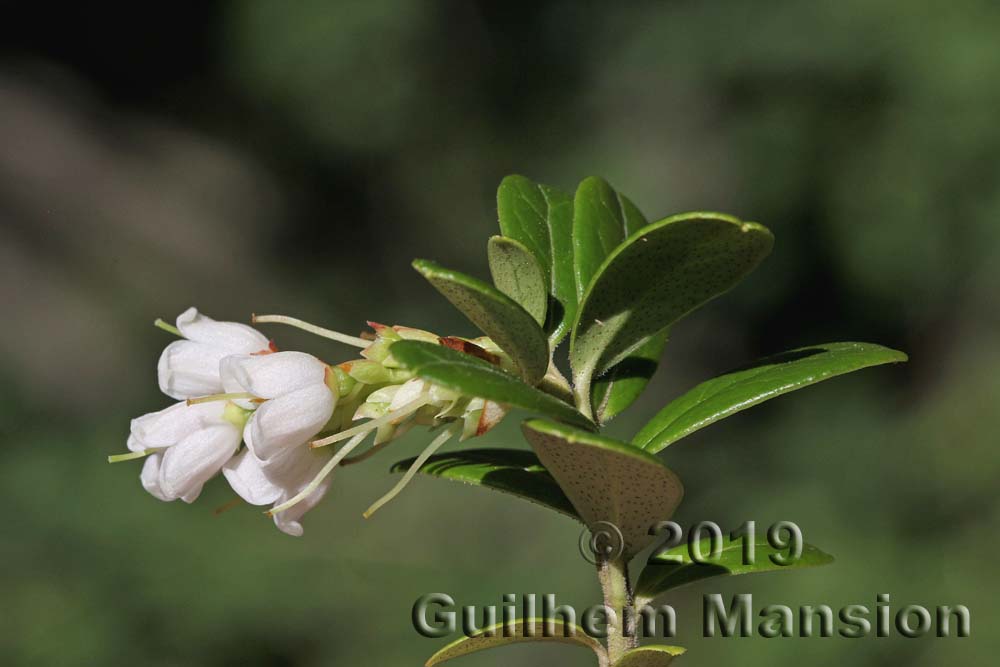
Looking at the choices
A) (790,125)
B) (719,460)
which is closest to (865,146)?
(790,125)

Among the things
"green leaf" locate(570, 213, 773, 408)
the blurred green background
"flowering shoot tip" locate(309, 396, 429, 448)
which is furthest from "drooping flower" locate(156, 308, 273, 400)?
the blurred green background

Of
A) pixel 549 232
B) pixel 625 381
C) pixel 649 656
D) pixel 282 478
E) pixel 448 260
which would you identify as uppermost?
pixel 448 260

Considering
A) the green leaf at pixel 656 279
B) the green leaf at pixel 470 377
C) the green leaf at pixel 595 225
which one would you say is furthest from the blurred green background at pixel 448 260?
the green leaf at pixel 470 377

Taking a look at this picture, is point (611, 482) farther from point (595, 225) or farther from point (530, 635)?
point (595, 225)

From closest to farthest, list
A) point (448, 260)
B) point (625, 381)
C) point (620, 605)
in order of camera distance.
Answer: point (620, 605) < point (625, 381) < point (448, 260)

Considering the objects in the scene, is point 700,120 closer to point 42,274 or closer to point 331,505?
point 331,505

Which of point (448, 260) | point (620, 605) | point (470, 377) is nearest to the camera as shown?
point (470, 377)

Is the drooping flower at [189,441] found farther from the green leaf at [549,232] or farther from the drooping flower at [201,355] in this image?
the green leaf at [549,232]

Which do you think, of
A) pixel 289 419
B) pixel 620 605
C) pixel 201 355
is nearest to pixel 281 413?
pixel 289 419
